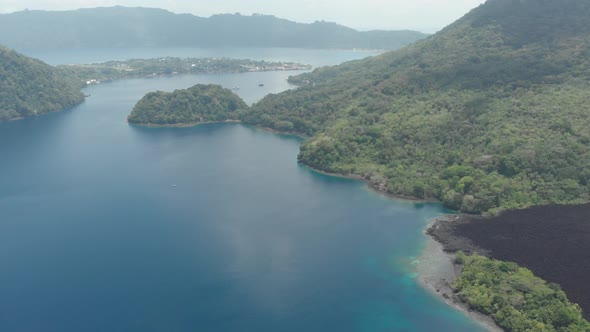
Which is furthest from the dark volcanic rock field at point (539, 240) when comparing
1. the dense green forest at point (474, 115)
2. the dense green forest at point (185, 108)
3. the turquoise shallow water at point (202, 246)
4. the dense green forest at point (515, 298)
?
the dense green forest at point (185, 108)

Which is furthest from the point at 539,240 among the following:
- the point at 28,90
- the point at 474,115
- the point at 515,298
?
the point at 28,90

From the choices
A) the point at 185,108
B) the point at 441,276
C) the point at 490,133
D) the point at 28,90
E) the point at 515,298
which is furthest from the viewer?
the point at 28,90

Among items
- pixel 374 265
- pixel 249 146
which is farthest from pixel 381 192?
pixel 249 146

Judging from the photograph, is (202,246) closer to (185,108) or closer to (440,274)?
(440,274)

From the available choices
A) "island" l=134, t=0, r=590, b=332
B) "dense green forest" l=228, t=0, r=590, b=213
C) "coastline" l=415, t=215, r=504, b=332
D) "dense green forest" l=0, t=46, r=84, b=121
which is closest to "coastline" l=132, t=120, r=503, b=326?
"coastline" l=415, t=215, r=504, b=332

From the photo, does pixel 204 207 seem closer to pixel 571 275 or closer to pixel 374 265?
pixel 374 265

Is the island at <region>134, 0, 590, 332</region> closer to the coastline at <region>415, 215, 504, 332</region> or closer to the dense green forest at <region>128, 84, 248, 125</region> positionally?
the coastline at <region>415, 215, 504, 332</region>

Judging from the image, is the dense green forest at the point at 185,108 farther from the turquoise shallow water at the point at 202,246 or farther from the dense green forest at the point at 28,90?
the dense green forest at the point at 28,90
